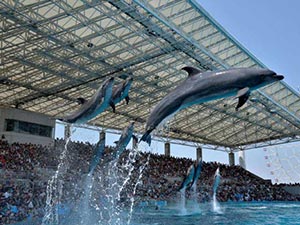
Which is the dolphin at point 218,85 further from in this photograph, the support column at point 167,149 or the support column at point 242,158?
the support column at point 242,158

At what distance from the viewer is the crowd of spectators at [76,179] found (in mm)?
16516

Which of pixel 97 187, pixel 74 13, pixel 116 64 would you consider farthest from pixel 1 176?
pixel 116 64

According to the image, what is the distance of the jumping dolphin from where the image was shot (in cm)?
740

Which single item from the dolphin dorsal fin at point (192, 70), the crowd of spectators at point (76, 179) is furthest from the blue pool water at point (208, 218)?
the dolphin dorsal fin at point (192, 70)

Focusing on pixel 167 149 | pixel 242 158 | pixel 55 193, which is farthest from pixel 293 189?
pixel 55 193

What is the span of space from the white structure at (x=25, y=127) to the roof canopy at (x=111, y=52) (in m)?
1.07

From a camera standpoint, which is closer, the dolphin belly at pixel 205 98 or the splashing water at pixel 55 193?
the dolphin belly at pixel 205 98

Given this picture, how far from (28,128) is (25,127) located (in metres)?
0.29

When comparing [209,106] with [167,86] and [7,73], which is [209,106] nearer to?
[167,86]

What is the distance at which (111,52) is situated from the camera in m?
23.6

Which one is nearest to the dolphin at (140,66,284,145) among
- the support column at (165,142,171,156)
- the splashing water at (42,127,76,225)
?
the splashing water at (42,127,76,225)

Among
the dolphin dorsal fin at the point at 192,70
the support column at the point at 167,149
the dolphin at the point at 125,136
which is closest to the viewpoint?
the dolphin dorsal fin at the point at 192,70

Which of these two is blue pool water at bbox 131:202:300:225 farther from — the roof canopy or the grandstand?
the roof canopy

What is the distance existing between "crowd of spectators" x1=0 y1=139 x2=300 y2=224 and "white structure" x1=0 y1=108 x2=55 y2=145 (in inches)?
57.4
